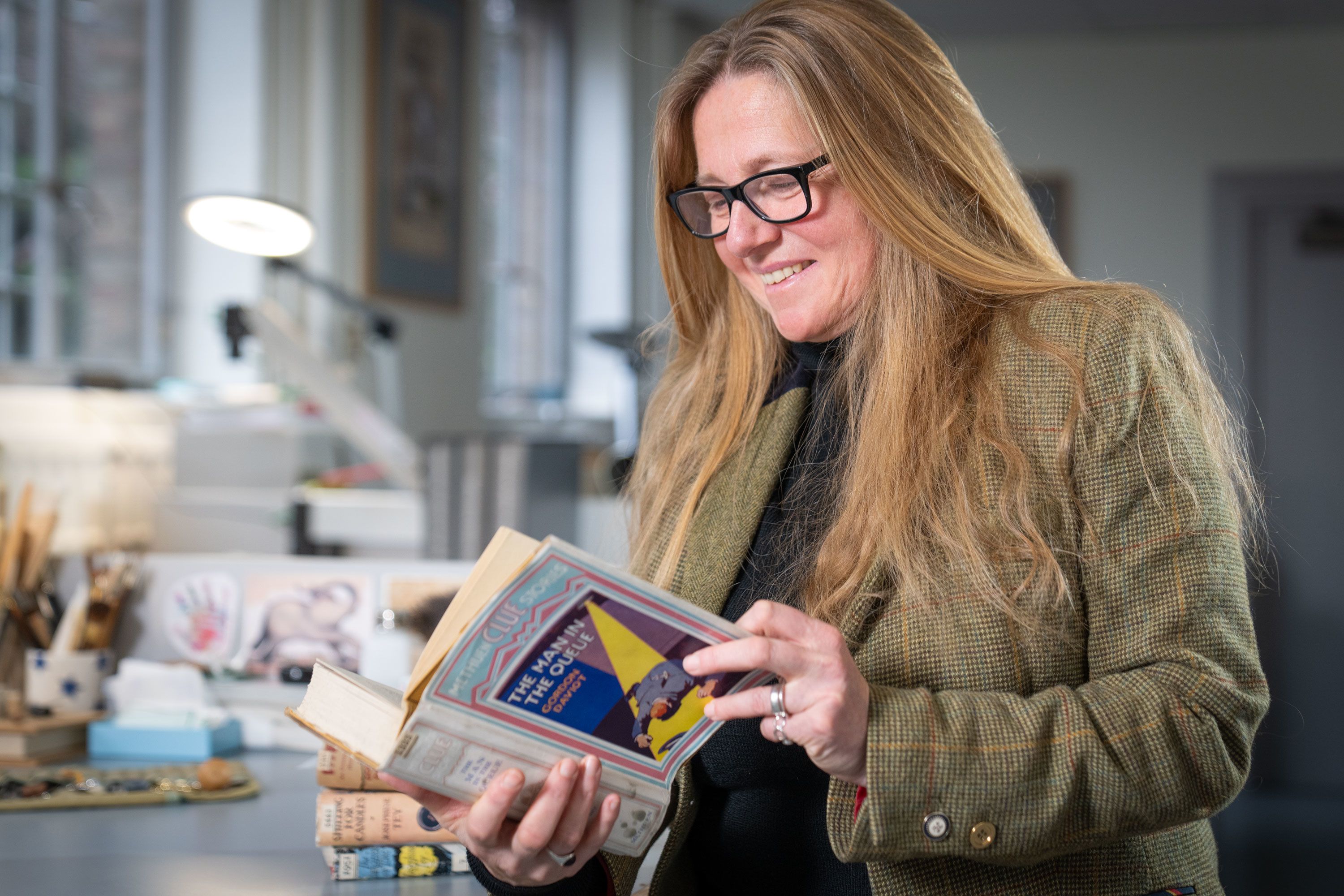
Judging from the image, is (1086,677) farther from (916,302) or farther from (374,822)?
(374,822)

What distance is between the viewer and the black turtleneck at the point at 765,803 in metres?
0.95

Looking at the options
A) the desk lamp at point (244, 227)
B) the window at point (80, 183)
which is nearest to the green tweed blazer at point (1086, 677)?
the desk lamp at point (244, 227)

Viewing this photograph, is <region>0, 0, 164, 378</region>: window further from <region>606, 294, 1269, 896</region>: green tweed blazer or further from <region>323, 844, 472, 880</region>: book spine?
<region>606, 294, 1269, 896</region>: green tweed blazer

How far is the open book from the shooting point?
707 mm

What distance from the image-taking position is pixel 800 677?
0.73m

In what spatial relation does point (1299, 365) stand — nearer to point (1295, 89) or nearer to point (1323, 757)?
point (1295, 89)

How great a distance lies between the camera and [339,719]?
31.6 inches

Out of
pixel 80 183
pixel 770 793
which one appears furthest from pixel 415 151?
pixel 770 793

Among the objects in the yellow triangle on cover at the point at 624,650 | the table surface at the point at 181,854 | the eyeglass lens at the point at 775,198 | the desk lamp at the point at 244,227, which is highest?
the desk lamp at the point at 244,227

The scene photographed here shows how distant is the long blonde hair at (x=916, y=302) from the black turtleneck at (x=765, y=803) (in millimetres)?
44

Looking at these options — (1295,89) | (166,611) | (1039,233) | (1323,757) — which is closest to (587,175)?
(1295,89)

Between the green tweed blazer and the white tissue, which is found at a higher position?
the green tweed blazer

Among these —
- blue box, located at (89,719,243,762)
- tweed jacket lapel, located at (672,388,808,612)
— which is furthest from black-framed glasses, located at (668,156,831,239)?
blue box, located at (89,719,243,762)

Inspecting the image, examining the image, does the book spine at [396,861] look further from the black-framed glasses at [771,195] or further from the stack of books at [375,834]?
the black-framed glasses at [771,195]
